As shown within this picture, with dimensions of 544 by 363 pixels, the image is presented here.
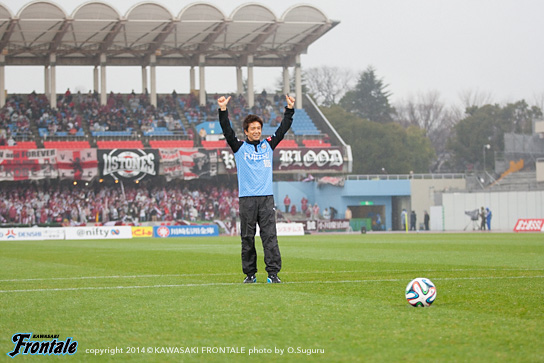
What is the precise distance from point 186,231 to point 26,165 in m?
13.0

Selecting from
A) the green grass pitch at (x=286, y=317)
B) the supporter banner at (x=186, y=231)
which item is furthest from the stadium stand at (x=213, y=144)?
the green grass pitch at (x=286, y=317)

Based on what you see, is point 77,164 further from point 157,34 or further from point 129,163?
point 157,34

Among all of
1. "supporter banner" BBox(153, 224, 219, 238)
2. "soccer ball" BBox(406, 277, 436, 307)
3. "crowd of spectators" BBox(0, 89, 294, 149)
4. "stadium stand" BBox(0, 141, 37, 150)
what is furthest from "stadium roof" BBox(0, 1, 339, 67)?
"soccer ball" BBox(406, 277, 436, 307)

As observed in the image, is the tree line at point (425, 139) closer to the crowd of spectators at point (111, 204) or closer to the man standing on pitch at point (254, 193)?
the crowd of spectators at point (111, 204)

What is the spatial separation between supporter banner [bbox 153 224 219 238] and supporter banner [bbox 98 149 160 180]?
7956 millimetres

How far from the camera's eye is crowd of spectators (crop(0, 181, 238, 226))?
53.2 metres

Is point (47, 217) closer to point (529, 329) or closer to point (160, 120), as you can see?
point (160, 120)

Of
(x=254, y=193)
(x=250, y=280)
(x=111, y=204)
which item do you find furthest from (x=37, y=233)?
(x=254, y=193)

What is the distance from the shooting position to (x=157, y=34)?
58.7m

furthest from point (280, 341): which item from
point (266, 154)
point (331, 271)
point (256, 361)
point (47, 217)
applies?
point (47, 217)

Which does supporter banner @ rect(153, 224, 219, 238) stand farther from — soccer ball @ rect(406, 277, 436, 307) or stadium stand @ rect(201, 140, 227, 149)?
soccer ball @ rect(406, 277, 436, 307)

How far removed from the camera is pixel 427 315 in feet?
23.4

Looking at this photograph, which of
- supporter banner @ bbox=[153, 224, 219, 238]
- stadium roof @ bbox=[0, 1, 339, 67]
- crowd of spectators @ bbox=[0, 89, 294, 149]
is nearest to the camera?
supporter banner @ bbox=[153, 224, 219, 238]

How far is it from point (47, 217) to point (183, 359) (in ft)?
165
